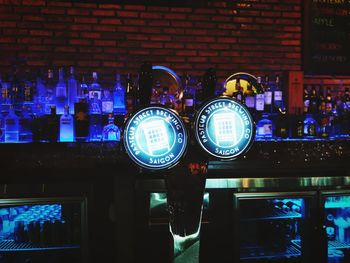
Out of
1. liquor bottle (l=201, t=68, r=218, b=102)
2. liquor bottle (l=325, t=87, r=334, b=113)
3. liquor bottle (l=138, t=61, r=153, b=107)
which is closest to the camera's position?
liquor bottle (l=138, t=61, r=153, b=107)

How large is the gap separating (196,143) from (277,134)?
1.55m

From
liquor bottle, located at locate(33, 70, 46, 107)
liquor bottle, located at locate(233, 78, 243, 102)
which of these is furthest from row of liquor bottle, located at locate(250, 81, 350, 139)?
liquor bottle, located at locate(33, 70, 46, 107)

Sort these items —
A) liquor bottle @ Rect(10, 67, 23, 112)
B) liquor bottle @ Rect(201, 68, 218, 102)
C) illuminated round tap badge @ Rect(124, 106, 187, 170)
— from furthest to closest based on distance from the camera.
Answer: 1. liquor bottle @ Rect(10, 67, 23, 112)
2. liquor bottle @ Rect(201, 68, 218, 102)
3. illuminated round tap badge @ Rect(124, 106, 187, 170)

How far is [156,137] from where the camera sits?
2.61 m

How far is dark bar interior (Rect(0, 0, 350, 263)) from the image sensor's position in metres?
2.83

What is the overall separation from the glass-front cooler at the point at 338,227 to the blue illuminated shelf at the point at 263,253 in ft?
1.39

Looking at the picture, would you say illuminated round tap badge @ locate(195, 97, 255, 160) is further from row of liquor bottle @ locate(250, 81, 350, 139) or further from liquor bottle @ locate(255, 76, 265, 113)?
liquor bottle @ locate(255, 76, 265, 113)

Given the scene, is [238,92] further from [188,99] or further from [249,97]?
[188,99]

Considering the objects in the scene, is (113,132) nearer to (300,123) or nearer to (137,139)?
(137,139)

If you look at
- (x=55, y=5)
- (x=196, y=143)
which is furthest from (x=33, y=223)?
(x=55, y=5)

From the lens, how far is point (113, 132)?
3.58 m

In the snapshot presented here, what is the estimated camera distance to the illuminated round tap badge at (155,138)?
8.48ft

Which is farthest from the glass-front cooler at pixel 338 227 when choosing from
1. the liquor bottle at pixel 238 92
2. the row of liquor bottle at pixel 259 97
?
the liquor bottle at pixel 238 92

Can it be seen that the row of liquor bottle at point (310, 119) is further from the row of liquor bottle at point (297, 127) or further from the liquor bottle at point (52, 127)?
the liquor bottle at point (52, 127)
